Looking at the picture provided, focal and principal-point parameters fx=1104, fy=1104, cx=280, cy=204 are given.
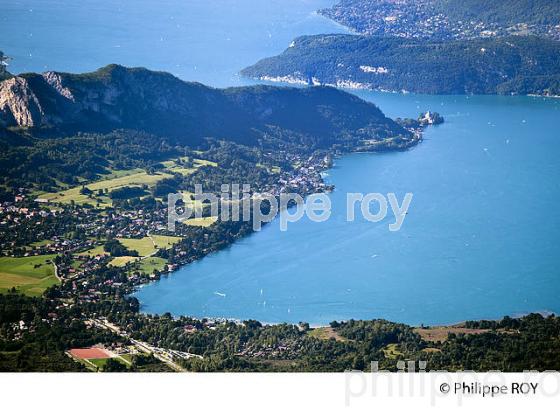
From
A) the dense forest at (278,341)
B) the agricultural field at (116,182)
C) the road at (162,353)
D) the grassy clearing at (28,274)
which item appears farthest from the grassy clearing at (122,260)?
the road at (162,353)

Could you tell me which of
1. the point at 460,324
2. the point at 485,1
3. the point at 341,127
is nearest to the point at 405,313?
the point at 460,324

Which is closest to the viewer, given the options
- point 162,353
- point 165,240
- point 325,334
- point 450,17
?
point 162,353

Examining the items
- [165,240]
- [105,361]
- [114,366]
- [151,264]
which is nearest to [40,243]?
[151,264]

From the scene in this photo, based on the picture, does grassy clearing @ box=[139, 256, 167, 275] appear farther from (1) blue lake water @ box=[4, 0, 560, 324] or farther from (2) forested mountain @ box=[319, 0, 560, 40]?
(2) forested mountain @ box=[319, 0, 560, 40]

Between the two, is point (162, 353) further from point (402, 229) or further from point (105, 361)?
point (402, 229)

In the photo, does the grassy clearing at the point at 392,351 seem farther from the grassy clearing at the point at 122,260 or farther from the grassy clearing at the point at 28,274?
the grassy clearing at the point at 122,260

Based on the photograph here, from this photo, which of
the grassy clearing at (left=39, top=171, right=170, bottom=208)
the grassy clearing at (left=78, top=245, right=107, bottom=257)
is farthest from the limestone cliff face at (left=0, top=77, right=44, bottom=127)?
the grassy clearing at (left=78, top=245, right=107, bottom=257)

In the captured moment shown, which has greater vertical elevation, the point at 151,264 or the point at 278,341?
the point at 151,264
